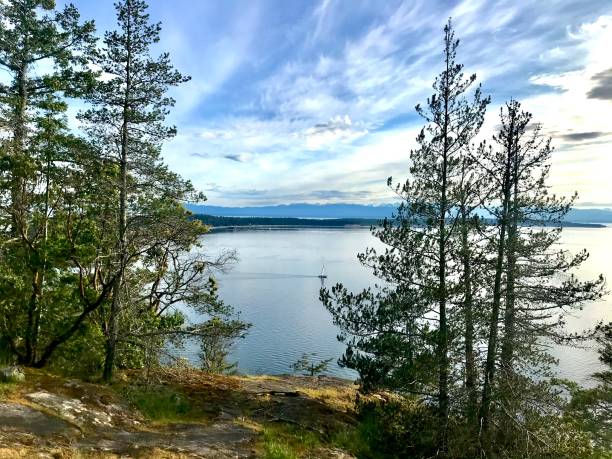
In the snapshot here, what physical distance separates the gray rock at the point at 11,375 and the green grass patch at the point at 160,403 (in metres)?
3.06

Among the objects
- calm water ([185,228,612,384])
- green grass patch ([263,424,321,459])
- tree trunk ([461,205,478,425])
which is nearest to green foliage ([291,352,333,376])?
calm water ([185,228,612,384])

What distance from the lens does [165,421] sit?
12766 mm

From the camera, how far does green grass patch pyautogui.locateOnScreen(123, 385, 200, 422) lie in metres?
13.2

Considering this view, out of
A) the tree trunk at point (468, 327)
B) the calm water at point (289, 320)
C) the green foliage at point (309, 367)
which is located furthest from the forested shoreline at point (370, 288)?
the green foliage at point (309, 367)

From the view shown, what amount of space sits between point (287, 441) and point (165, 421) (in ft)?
12.5

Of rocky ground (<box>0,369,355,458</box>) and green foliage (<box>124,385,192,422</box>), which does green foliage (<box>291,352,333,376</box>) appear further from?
green foliage (<box>124,385,192,422</box>)

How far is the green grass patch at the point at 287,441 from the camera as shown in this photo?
10750 mm

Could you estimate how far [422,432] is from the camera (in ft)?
44.5

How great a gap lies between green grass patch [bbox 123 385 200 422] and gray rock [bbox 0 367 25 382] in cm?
306

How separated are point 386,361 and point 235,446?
19.8ft

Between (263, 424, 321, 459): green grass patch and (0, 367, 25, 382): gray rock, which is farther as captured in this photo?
(0, 367, 25, 382): gray rock

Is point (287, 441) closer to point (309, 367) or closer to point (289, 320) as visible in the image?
point (309, 367)

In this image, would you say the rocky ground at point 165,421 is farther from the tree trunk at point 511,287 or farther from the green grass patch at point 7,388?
the tree trunk at point 511,287

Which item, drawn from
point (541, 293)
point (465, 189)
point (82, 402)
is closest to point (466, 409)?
point (541, 293)
